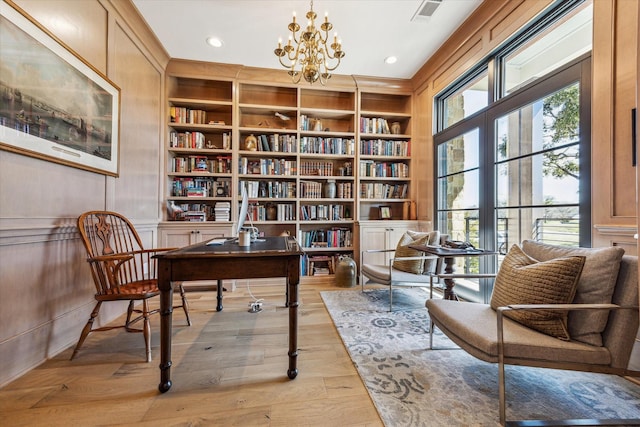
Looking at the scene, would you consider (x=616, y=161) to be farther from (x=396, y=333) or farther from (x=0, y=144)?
(x=0, y=144)

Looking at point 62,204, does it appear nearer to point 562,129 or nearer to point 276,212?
point 276,212

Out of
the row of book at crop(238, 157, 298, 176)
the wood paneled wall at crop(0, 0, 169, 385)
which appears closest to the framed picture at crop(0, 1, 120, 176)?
the wood paneled wall at crop(0, 0, 169, 385)

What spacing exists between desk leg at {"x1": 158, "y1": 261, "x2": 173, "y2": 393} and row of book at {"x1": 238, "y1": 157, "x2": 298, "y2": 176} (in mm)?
2412

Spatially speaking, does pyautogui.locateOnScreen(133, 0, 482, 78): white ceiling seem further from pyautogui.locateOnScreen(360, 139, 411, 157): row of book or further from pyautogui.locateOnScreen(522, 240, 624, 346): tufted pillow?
pyautogui.locateOnScreen(522, 240, 624, 346): tufted pillow

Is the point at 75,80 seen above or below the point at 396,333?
above

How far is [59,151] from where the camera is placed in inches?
70.7

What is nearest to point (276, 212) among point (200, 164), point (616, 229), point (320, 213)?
point (320, 213)

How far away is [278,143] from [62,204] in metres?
2.45

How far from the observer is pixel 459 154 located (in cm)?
316

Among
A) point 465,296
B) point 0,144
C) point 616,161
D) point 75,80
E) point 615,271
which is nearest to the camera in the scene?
point 615,271

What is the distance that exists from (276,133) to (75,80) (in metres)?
2.26

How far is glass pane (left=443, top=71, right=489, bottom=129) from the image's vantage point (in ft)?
9.31

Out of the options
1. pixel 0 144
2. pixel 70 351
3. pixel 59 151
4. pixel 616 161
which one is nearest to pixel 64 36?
pixel 59 151

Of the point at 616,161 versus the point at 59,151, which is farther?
the point at 59,151
